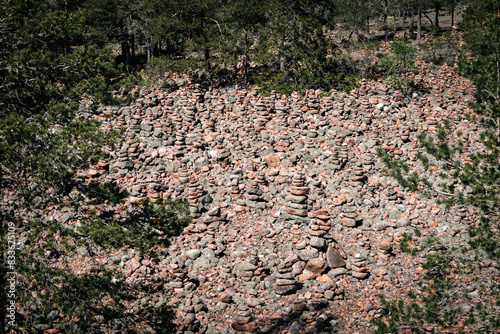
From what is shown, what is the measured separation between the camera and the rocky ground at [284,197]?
1089 cm

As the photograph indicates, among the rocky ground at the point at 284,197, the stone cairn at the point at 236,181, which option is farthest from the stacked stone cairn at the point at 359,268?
the stone cairn at the point at 236,181

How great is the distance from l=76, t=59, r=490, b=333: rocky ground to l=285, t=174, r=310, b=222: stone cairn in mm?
53

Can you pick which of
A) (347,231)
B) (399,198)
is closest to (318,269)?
(347,231)

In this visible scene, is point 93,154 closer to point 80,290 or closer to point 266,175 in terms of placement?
point 80,290

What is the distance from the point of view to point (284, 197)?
14.6 metres

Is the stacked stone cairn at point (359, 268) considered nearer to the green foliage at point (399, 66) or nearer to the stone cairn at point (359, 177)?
the stone cairn at point (359, 177)

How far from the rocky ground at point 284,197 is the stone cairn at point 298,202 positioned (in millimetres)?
53

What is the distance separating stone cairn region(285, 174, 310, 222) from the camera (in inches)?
525

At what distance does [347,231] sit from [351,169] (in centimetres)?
347

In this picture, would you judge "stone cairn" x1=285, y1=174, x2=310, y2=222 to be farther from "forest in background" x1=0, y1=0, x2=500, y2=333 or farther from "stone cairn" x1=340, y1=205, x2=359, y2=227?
"forest in background" x1=0, y1=0, x2=500, y2=333

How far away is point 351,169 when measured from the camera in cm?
1554

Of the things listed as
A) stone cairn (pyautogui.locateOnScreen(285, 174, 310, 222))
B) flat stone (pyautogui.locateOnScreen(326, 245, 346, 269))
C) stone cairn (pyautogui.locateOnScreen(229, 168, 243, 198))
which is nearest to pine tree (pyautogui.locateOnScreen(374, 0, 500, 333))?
flat stone (pyautogui.locateOnScreen(326, 245, 346, 269))

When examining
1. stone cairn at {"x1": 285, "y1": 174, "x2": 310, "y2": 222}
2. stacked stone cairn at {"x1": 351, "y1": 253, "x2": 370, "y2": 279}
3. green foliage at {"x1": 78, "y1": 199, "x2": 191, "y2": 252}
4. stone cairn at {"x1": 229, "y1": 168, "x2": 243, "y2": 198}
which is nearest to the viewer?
green foliage at {"x1": 78, "y1": 199, "x2": 191, "y2": 252}


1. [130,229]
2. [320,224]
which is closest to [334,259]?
[320,224]
